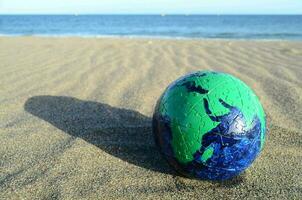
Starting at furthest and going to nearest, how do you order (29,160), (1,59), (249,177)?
(1,59) < (29,160) < (249,177)

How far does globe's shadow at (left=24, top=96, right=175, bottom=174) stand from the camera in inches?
123

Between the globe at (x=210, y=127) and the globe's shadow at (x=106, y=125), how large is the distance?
39 cm

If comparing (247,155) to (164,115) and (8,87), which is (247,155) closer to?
(164,115)

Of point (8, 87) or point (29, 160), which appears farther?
point (8, 87)

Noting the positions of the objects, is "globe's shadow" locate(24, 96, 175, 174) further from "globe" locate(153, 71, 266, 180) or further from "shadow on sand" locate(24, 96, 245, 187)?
"globe" locate(153, 71, 266, 180)

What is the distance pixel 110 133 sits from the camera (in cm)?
358

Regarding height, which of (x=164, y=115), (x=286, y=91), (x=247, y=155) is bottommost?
(x=286, y=91)

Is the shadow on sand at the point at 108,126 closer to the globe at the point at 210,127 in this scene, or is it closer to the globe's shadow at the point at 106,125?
the globe's shadow at the point at 106,125

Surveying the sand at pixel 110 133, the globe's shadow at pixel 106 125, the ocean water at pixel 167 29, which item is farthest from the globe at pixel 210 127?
the ocean water at pixel 167 29

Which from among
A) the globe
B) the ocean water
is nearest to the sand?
the globe

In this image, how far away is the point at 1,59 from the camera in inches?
319

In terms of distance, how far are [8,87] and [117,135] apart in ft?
8.47

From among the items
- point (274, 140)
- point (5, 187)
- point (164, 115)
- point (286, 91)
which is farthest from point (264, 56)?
point (5, 187)

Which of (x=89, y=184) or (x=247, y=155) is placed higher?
(x=247, y=155)
